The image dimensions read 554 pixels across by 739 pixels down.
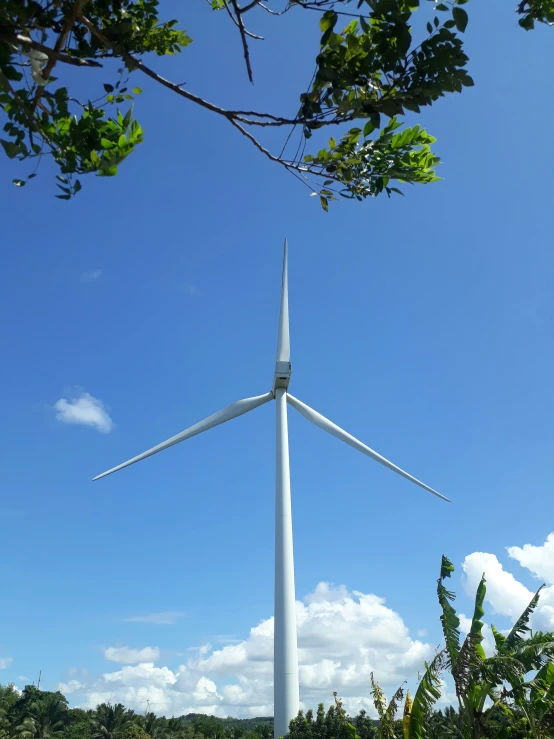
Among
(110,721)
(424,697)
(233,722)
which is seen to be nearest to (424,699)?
(424,697)

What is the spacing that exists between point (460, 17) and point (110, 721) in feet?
205

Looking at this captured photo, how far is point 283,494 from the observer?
89.1 ft

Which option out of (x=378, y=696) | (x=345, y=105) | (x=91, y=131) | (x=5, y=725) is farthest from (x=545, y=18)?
(x=5, y=725)

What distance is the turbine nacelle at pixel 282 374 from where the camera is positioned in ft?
101

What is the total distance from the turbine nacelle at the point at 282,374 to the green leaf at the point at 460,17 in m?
26.0

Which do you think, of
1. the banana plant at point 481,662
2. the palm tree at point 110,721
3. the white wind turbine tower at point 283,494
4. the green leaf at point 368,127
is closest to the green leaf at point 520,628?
the banana plant at point 481,662

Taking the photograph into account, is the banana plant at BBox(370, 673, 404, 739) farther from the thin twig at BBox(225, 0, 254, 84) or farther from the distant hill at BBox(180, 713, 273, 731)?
the distant hill at BBox(180, 713, 273, 731)

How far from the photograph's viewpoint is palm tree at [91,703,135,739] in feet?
184

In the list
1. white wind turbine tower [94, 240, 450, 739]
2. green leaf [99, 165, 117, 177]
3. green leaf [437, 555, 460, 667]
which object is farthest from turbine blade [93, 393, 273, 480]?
green leaf [99, 165, 117, 177]

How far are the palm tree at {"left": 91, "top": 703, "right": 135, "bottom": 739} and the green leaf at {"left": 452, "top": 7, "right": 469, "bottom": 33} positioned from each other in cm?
6108

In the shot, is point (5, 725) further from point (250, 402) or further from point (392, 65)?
point (392, 65)

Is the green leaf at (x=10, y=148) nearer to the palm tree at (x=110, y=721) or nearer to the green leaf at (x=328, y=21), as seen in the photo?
the green leaf at (x=328, y=21)

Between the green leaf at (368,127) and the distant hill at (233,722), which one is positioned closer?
the green leaf at (368,127)

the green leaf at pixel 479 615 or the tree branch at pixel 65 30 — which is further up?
the tree branch at pixel 65 30
